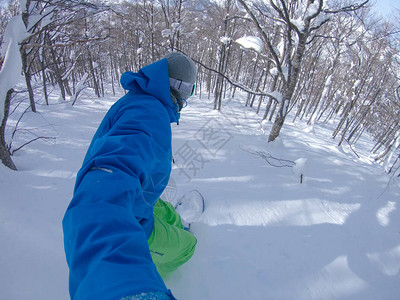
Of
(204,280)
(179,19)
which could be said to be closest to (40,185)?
(204,280)

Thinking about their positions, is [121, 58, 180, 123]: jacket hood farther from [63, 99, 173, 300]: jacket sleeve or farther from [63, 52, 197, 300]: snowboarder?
[63, 99, 173, 300]: jacket sleeve

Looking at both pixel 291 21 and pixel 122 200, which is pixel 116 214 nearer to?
pixel 122 200

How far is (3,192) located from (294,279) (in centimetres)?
428

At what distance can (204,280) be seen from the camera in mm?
2082

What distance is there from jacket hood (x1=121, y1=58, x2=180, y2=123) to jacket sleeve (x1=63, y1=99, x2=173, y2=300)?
1.18 feet

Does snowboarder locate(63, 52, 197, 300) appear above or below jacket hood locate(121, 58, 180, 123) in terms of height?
below

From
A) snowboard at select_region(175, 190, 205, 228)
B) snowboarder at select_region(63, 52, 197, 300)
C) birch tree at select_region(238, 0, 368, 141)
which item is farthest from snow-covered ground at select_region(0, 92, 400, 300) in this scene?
birch tree at select_region(238, 0, 368, 141)

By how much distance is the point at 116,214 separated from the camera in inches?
26.2

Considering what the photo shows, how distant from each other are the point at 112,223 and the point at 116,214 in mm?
38

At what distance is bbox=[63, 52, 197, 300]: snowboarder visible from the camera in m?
0.54

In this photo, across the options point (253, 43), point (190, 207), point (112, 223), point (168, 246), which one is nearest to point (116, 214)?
point (112, 223)

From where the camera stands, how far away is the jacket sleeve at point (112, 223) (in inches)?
20.9

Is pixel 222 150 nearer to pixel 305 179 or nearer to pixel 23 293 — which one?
pixel 305 179

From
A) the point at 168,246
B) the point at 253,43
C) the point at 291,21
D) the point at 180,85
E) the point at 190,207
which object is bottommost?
the point at 190,207
